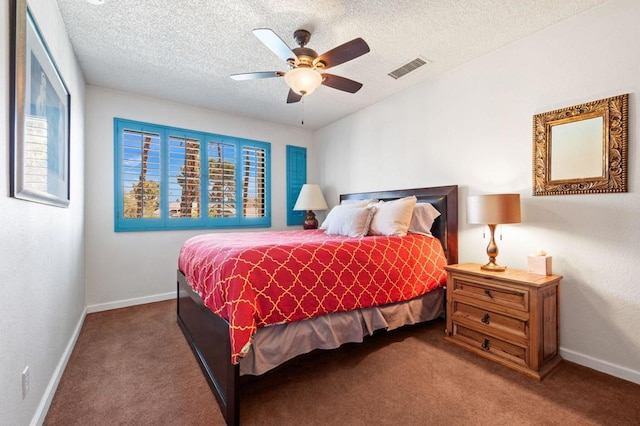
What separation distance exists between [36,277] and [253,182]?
10.4ft

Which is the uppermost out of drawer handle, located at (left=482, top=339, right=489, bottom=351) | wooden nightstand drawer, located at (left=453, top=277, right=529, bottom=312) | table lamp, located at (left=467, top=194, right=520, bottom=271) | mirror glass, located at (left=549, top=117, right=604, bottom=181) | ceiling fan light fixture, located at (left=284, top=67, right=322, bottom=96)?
ceiling fan light fixture, located at (left=284, top=67, right=322, bottom=96)

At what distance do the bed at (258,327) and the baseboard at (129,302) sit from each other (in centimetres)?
113

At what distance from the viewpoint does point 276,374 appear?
2000 millimetres

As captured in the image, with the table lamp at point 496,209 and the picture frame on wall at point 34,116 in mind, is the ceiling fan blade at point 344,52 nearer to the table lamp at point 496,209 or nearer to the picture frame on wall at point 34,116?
the table lamp at point 496,209

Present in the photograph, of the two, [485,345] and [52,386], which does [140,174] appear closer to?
[52,386]

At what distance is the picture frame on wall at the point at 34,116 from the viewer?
1245mm

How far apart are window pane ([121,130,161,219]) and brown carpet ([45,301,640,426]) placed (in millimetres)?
1772

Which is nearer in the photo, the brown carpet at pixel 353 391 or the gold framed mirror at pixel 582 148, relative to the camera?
the brown carpet at pixel 353 391

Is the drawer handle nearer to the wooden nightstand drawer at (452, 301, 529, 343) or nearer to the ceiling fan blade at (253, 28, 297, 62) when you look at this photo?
the wooden nightstand drawer at (452, 301, 529, 343)

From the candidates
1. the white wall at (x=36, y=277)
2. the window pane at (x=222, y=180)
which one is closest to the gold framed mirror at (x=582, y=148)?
the white wall at (x=36, y=277)

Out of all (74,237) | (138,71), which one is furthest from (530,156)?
(74,237)

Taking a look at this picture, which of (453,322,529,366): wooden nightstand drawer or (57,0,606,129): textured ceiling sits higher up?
(57,0,606,129): textured ceiling

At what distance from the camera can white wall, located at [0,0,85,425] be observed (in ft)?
3.87

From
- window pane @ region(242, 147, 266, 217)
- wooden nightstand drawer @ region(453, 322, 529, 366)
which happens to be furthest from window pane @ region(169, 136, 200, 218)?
wooden nightstand drawer @ region(453, 322, 529, 366)
